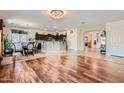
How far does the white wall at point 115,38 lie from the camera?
26.3 feet

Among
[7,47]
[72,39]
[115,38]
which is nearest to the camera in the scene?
[7,47]

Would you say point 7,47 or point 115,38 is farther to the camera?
point 115,38

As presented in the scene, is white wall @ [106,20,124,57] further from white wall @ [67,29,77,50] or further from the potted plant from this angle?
the potted plant

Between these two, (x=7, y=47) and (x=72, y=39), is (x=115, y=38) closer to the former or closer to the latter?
(x=72, y=39)

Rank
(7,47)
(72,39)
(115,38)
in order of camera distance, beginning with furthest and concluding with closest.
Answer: (72,39) < (115,38) < (7,47)

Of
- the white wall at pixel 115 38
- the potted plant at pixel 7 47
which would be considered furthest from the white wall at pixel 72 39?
the potted plant at pixel 7 47

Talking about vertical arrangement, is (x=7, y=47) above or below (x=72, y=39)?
below

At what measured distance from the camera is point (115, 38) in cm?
844

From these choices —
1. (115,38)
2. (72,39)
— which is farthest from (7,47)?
(72,39)

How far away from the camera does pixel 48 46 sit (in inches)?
407
